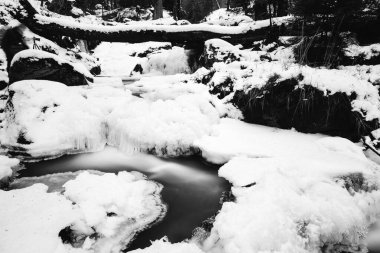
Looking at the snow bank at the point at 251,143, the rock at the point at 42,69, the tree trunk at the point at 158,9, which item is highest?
the tree trunk at the point at 158,9

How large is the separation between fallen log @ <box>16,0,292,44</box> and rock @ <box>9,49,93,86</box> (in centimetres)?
225

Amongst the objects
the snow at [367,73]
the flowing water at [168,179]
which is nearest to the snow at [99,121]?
the flowing water at [168,179]

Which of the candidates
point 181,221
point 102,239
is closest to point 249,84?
point 181,221

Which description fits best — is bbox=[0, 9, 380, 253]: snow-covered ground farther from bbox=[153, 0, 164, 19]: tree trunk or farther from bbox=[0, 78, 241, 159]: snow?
bbox=[153, 0, 164, 19]: tree trunk

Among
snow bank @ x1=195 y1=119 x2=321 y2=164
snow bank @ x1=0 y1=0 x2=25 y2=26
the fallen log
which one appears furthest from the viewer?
the fallen log

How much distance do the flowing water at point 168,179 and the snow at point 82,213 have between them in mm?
152

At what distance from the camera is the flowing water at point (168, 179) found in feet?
9.01

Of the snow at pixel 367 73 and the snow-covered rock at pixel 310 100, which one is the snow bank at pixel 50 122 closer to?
the snow-covered rock at pixel 310 100

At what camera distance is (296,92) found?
13.3 ft

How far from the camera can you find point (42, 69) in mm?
5961

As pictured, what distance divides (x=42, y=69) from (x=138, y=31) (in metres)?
3.28

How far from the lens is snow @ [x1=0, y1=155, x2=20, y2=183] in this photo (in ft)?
10.8

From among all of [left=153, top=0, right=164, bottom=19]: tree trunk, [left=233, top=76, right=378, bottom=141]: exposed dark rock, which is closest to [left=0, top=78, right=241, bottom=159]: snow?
[left=233, top=76, right=378, bottom=141]: exposed dark rock

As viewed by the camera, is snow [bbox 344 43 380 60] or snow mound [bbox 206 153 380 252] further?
snow [bbox 344 43 380 60]
